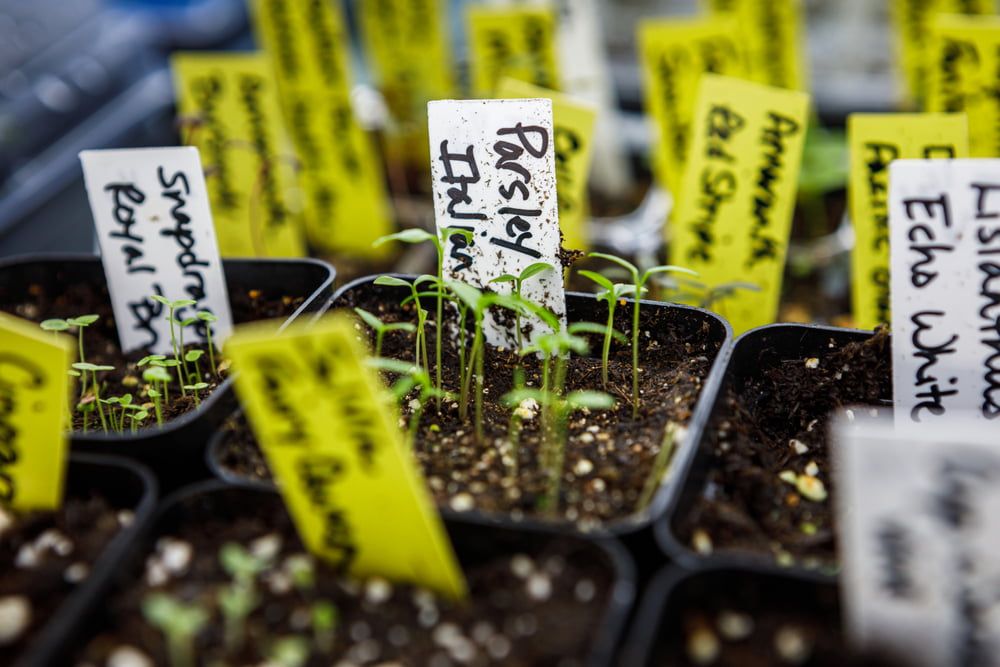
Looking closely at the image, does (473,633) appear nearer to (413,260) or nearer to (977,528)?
(977,528)

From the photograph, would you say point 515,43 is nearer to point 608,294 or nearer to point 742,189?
point 742,189

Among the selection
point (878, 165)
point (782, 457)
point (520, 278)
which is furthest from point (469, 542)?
point (878, 165)

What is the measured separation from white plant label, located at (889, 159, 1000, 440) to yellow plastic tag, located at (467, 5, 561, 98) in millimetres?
1177

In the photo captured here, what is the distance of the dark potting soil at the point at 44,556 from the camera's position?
871 millimetres

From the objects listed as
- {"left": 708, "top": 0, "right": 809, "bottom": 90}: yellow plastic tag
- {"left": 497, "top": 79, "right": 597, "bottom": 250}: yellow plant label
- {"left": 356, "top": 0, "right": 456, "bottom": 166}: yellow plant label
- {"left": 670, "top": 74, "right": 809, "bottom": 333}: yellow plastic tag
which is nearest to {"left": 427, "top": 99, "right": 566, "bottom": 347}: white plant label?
{"left": 497, "top": 79, "right": 597, "bottom": 250}: yellow plant label

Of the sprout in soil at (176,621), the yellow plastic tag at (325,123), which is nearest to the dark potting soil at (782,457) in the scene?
the sprout in soil at (176,621)

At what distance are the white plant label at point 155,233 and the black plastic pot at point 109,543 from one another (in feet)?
1.35

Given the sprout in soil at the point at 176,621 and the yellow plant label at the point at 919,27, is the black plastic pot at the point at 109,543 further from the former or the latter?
the yellow plant label at the point at 919,27

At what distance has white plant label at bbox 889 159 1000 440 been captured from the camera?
1009mm

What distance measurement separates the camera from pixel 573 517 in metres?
0.96

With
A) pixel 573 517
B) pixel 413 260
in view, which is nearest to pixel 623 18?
pixel 413 260

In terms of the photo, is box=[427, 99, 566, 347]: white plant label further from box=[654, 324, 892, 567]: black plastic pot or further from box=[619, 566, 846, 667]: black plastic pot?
box=[619, 566, 846, 667]: black plastic pot

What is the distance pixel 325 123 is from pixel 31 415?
53.2 inches

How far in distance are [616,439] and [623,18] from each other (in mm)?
2754
